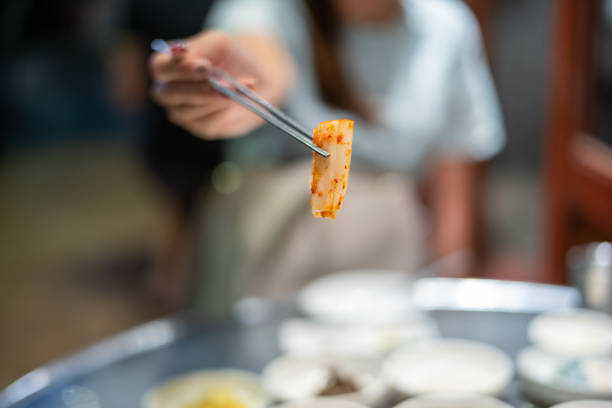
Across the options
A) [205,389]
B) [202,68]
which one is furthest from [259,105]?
[205,389]

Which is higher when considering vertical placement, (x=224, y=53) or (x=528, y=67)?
(x=528, y=67)

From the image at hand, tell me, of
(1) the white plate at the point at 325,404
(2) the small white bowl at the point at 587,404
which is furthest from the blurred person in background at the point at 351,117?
(2) the small white bowl at the point at 587,404

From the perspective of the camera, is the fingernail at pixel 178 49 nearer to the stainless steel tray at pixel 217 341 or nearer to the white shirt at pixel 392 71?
the stainless steel tray at pixel 217 341

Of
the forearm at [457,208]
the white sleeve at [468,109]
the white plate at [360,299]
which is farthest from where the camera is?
the forearm at [457,208]

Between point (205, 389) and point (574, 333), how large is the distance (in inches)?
28.2

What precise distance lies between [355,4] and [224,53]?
3.36ft

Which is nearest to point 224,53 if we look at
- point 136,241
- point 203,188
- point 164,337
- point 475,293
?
point 164,337

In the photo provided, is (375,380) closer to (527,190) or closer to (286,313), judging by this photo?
(286,313)

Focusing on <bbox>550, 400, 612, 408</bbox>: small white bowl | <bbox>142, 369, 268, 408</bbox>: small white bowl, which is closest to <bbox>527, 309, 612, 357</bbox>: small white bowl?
<bbox>550, 400, 612, 408</bbox>: small white bowl

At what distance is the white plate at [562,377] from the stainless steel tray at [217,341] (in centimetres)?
5

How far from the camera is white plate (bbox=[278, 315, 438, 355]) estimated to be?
1354 millimetres

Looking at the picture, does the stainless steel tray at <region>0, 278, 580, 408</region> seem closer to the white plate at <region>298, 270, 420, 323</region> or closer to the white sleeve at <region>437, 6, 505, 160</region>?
the white plate at <region>298, 270, 420, 323</region>

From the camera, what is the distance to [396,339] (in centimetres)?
139

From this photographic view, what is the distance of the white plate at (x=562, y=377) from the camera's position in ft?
3.37
